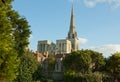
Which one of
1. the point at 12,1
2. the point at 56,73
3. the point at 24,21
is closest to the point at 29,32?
the point at 24,21

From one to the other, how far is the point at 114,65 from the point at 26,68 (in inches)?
879

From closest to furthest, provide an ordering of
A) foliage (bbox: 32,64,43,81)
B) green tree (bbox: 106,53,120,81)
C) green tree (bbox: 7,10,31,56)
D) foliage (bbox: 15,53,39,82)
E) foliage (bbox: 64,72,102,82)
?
green tree (bbox: 7,10,31,56) < foliage (bbox: 64,72,102,82) < foliage (bbox: 15,53,39,82) < green tree (bbox: 106,53,120,81) < foliage (bbox: 32,64,43,81)

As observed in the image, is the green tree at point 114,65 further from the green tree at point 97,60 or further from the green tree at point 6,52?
the green tree at point 6,52

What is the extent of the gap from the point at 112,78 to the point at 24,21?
160ft

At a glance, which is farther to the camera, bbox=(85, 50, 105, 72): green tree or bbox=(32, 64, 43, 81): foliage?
bbox=(32, 64, 43, 81): foliage

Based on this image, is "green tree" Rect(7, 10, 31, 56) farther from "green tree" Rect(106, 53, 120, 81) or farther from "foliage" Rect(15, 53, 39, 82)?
"green tree" Rect(106, 53, 120, 81)

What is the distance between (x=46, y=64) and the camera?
433 ft

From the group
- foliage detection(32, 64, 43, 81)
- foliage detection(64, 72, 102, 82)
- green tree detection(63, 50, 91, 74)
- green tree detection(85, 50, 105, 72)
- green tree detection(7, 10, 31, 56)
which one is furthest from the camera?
foliage detection(32, 64, 43, 81)

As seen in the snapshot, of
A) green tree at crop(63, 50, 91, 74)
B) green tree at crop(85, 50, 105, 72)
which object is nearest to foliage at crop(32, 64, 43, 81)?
green tree at crop(63, 50, 91, 74)

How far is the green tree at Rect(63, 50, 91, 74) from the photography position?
8914 cm

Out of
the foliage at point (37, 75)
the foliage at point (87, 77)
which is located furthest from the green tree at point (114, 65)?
the foliage at point (37, 75)

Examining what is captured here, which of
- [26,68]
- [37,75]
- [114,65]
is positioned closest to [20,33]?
[26,68]

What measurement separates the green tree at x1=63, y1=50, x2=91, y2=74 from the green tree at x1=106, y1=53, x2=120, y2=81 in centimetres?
533

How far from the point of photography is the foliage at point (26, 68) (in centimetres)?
7888
